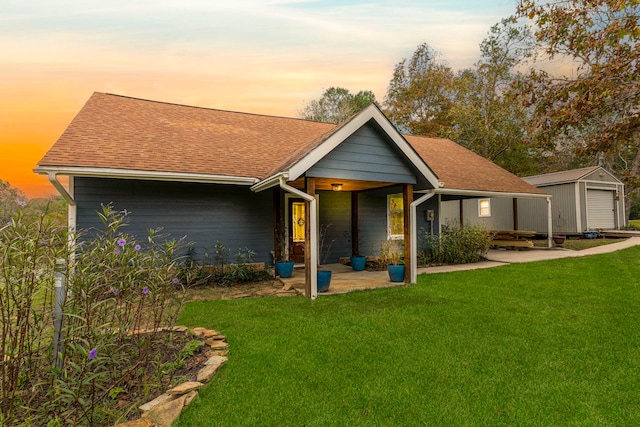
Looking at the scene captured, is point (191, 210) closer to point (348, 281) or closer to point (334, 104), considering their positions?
point (348, 281)

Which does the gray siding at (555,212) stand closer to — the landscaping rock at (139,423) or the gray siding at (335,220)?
the gray siding at (335,220)

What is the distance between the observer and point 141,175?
6.86 metres

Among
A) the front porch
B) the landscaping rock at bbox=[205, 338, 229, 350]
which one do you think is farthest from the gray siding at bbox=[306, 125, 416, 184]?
the landscaping rock at bbox=[205, 338, 229, 350]

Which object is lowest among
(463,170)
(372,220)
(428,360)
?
(428,360)

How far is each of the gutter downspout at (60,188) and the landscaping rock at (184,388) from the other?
5.35m

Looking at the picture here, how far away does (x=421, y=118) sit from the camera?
1040 inches

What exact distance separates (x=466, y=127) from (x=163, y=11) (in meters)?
20.0

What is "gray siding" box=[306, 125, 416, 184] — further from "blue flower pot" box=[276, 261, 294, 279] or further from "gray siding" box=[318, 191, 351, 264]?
"gray siding" box=[318, 191, 351, 264]

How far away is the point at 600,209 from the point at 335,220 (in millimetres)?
15501

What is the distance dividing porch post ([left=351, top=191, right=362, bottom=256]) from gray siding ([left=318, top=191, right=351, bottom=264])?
0.09m

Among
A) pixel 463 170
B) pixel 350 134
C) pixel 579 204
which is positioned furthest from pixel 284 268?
pixel 579 204

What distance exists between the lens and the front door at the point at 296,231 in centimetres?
961

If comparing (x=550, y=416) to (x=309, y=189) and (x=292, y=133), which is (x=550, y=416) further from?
(x=292, y=133)

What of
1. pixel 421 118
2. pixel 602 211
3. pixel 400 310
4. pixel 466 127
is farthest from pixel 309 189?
pixel 421 118
